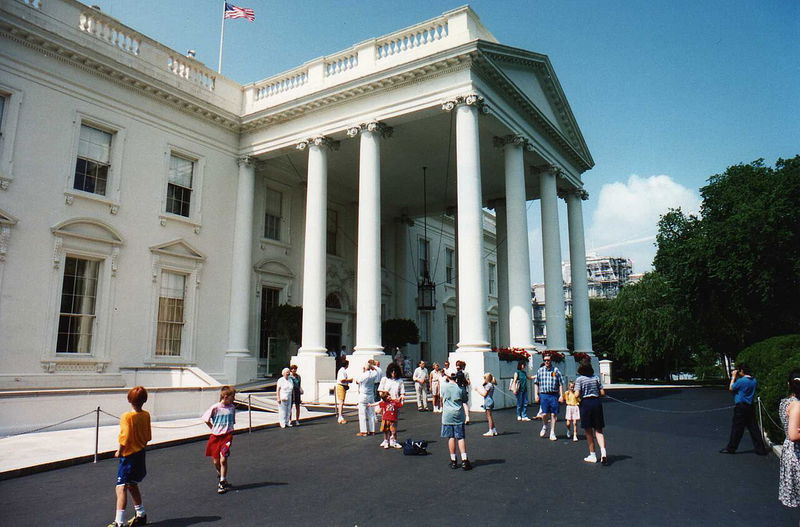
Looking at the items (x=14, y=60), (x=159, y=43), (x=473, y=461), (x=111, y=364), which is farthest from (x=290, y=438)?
(x=159, y=43)

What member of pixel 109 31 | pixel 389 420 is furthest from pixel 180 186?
pixel 389 420

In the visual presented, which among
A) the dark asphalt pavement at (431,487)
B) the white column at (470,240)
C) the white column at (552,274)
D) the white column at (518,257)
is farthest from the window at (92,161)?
the white column at (552,274)

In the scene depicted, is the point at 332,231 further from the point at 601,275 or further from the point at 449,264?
the point at 601,275

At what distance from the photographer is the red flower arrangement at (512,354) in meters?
17.0

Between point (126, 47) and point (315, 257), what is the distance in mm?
9699

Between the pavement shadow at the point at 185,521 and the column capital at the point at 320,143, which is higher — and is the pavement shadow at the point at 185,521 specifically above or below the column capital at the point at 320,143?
below

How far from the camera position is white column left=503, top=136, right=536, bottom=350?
18.7m

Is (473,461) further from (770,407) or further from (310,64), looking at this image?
(310,64)

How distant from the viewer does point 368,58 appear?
1920 centimetres

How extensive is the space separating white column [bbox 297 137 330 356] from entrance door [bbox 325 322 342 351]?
610 cm

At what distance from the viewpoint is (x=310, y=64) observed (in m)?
20.7

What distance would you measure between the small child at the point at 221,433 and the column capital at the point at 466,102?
12.4 meters

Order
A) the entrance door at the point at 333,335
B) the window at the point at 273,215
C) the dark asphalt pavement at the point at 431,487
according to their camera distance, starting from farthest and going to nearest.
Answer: the entrance door at the point at 333,335
the window at the point at 273,215
the dark asphalt pavement at the point at 431,487

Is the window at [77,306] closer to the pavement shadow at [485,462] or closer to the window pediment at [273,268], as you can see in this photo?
the window pediment at [273,268]
